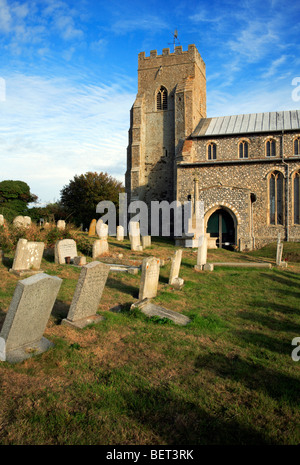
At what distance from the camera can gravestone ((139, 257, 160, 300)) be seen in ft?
27.5

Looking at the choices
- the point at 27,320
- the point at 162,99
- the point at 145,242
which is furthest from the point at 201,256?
the point at 162,99

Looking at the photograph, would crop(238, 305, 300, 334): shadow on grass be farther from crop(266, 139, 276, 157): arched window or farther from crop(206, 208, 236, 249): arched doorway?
crop(266, 139, 276, 157): arched window

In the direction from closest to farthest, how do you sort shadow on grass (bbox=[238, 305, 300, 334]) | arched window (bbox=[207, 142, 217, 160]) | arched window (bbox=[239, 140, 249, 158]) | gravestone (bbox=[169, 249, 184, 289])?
1. shadow on grass (bbox=[238, 305, 300, 334])
2. gravestone (bbox=[169, 249, 184, 289])
3. arched window (bbox=[239, 140, 249, 158])
4. arched window (bbox=[207, 142, 217, 160])

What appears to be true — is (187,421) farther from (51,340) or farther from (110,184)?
(110,184)

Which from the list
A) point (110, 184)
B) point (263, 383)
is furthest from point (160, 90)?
point (263, 383)

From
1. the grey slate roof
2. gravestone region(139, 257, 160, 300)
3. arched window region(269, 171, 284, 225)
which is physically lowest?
gravestone region(139, 257, 160, 300)

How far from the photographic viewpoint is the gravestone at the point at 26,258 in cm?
987

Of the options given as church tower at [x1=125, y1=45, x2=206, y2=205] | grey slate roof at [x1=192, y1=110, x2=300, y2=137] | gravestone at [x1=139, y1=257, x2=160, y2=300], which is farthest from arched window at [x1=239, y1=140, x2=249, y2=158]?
gravestone at [x1=139, y1=257, x2=160, y2=300]

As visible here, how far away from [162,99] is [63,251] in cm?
2537

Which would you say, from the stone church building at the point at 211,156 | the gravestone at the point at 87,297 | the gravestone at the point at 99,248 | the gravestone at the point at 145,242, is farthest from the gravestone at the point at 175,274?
the stone church building at the point at 211,156

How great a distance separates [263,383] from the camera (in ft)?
13.9

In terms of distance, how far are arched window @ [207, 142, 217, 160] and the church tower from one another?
14.7 ft

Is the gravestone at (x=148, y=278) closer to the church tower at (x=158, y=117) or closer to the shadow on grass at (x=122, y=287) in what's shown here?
the shadow on grass at (x=122, y=287)

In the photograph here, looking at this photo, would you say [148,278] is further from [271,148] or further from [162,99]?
[162,99]
